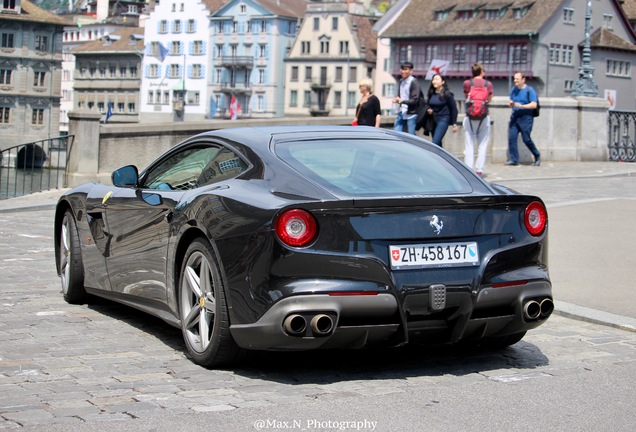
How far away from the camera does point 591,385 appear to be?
6.31 metres

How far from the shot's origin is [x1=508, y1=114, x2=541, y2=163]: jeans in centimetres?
2511

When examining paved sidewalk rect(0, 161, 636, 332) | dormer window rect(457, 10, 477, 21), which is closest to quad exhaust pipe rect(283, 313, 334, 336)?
paved sidewalk rect(0, 161, 636, 332)

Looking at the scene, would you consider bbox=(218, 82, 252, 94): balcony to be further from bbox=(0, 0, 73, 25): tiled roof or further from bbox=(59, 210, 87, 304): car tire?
bbox=(59, 210, 87, 304): car tire

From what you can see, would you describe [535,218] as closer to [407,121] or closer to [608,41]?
[407,121]

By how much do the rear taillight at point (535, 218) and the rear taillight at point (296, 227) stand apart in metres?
1.29

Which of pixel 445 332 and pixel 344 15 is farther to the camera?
pixel 344 15

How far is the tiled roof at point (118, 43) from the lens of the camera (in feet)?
527

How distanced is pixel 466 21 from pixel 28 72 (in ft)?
147

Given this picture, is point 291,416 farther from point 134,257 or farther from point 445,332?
point 134,257

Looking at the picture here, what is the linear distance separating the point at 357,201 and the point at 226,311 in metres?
0.89

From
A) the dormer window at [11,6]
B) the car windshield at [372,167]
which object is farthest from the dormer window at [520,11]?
the car windshield at [372,167]

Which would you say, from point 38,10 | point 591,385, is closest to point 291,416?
point 591,385

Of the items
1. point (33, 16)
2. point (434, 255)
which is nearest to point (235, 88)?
point (33, 16)

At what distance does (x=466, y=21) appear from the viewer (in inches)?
4491
